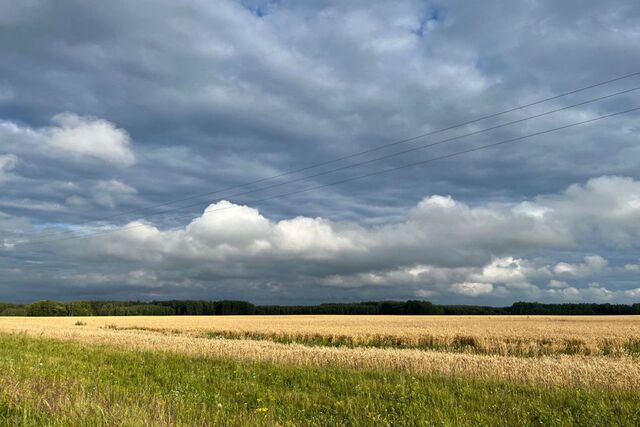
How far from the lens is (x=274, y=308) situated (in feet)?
534

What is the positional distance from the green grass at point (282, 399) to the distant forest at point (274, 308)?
136 m

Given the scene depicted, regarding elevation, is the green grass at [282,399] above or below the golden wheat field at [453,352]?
above

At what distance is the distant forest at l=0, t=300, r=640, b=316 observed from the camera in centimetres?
14588

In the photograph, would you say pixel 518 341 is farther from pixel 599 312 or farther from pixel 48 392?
pixel 599 312

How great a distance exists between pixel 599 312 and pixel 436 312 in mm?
46517

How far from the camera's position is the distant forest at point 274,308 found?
146 m

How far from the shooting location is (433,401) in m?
10.7

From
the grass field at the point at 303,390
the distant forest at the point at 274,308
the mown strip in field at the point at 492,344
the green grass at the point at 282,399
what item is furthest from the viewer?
the distant forest at the point at 274,308

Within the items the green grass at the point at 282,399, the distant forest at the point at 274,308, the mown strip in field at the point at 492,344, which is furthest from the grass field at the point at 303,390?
the distant forest at the point at 274,308

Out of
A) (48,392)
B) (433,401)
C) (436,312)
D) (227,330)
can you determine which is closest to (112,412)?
(48,392)

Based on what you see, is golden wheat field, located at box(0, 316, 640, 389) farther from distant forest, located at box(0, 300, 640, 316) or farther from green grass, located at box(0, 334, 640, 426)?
distant forest, located at box(0, 300, 640, 316)

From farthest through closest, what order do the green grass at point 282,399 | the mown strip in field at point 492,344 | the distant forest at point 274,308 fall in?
the distant forest at point 274,308
the mown strip in field at point 492,344
the green grass at point 282,399

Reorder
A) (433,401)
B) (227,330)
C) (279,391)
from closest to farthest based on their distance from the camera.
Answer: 1. (433,401)
2. (279,391)
3. (227,330)

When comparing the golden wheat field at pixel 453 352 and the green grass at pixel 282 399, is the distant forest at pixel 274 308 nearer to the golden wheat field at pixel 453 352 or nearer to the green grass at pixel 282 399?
the golden wheat field at pixel 453 352
